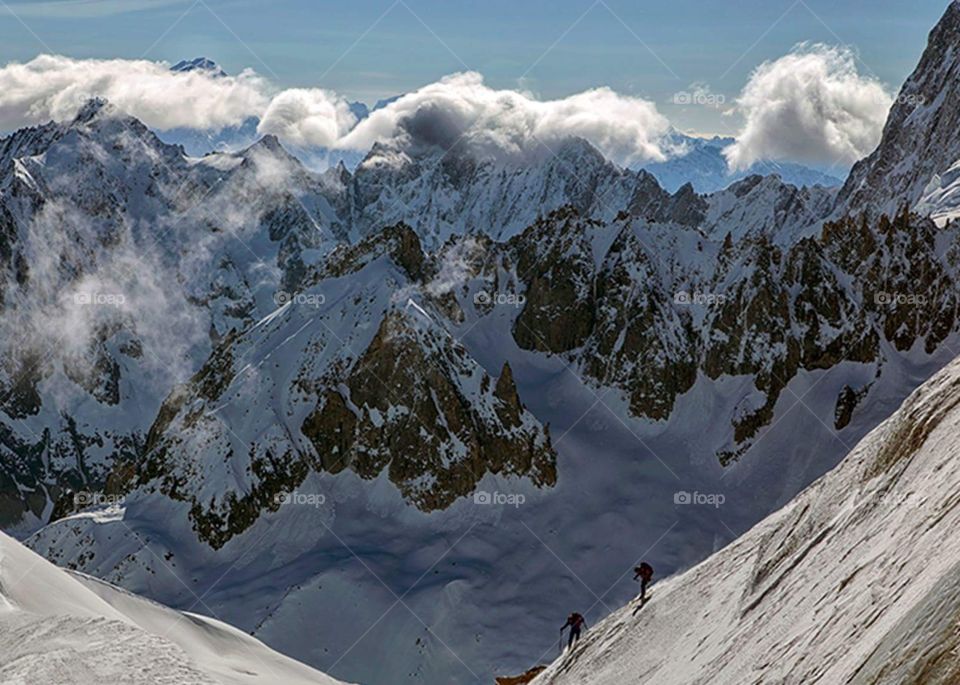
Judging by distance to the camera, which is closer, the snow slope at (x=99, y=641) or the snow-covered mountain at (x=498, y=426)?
the snow slope at (x=99, y=641)

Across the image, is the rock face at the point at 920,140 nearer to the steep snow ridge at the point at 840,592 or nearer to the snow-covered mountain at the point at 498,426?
the snow-covered mountain at the point at 498,426

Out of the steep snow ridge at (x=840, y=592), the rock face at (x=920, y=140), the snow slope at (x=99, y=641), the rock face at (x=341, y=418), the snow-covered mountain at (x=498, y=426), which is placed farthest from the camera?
the rock face at (x=920, y=140)

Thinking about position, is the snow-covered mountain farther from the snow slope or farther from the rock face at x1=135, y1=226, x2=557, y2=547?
the snow slope

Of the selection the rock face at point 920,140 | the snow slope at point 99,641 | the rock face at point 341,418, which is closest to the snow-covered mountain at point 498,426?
the rock face at point 341,418

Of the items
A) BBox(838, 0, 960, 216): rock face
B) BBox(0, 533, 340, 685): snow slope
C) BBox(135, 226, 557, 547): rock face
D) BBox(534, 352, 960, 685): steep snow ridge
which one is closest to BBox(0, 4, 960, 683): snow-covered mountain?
BBox(135, 226, 557, 547): rock face

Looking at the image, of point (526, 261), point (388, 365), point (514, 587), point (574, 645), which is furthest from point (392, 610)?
point (526, 261)

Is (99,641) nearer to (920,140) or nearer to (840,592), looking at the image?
(840,592)
